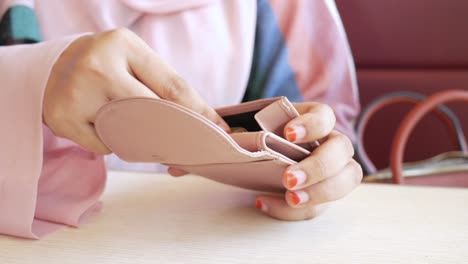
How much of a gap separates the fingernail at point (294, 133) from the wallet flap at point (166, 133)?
0.04 m

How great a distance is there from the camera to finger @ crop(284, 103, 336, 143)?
0.37m

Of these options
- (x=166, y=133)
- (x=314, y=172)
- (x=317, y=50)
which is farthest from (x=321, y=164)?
(x=317, y=50)

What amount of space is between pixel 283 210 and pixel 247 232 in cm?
4

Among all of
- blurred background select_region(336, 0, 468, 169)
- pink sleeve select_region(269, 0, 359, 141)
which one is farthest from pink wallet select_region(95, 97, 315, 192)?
blurred background select_region(336, 0, 468, 169)

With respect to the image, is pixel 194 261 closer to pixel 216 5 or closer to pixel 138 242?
pixel 138 242

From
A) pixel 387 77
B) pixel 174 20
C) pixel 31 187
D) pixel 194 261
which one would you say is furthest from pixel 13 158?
pixel 387 77

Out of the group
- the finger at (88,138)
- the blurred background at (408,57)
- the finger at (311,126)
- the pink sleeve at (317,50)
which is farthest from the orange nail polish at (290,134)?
the blurred background at (408,57)

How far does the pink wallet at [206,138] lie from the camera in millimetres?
309

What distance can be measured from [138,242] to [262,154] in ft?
0.38

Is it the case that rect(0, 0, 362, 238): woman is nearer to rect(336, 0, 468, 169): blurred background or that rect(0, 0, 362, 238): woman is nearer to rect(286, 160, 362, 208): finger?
rect(286, 160, 362, 208): finger

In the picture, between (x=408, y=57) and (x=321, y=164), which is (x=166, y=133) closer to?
(x=321, y=164)

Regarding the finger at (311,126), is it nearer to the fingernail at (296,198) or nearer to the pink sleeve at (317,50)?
the fingernail at (296,198)

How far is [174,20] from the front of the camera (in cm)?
62

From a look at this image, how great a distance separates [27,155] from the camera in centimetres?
40
